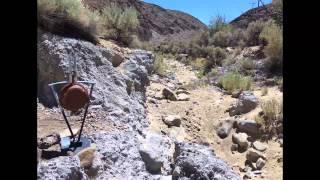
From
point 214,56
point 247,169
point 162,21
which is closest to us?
point 247,169

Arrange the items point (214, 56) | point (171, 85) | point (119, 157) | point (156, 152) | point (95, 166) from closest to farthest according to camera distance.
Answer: point (95, 166) → point (119, 157) → point (156, 152) → point (171, 85) → point (214, 56)

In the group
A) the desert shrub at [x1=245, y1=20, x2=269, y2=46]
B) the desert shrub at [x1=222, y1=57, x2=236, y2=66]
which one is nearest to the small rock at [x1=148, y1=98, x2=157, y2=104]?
the desert shrub at [x1=222, y1=57, x2=236, y2=66]

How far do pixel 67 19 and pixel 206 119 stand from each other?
3036 millimetres

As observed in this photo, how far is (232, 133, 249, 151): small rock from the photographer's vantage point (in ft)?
25.2

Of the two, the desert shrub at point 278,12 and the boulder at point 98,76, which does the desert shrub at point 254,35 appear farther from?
the boulder at point 98,76

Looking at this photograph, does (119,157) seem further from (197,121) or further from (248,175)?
(197,121)

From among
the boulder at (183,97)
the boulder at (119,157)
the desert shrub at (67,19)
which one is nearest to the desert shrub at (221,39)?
the boulder at (183,97)

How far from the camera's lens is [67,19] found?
8734 mm

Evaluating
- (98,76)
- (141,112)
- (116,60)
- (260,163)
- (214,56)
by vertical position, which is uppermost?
(214,56)

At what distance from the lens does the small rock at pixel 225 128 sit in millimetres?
8264

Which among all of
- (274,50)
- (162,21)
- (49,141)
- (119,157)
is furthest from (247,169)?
(162,21)
